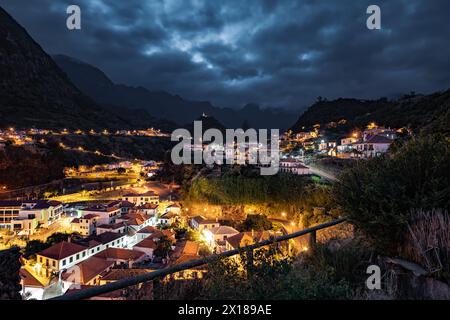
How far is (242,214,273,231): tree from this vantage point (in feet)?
64.7

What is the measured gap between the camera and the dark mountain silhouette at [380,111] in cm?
4320

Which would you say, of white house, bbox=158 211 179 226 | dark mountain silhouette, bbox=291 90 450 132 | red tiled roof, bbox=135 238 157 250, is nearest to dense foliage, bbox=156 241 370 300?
red tiled roof, bbox=135 238 157 250

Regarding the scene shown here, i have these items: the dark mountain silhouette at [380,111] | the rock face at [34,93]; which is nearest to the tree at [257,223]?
the dark mountain silhouette at [380,111]

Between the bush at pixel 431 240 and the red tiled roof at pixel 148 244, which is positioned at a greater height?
the bush at pixel 431 240

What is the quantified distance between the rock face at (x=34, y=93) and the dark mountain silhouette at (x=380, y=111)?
6695 centimetres

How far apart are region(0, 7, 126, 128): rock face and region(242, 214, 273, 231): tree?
6254cm

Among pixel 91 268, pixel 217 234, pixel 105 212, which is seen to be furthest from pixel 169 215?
pixel 91 268

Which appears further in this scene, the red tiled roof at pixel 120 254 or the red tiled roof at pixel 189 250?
the red tiled roof at pixel 120 254

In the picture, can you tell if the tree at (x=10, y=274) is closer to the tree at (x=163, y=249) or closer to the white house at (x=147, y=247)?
the tree at (x=163, y=249)
